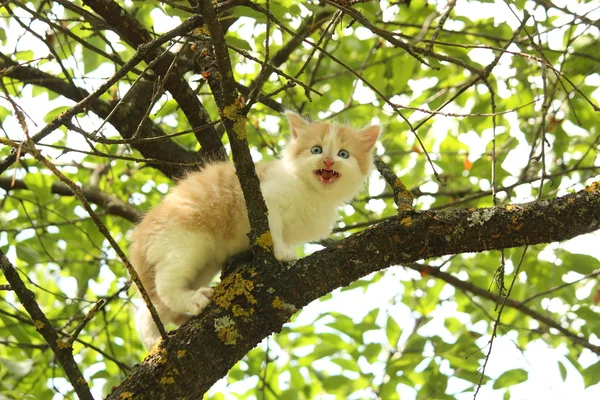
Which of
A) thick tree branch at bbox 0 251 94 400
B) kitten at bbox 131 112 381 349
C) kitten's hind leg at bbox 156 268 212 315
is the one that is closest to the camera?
thick tree branch at bbox 0 251 94 400

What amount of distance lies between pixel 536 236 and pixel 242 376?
375 centimetres

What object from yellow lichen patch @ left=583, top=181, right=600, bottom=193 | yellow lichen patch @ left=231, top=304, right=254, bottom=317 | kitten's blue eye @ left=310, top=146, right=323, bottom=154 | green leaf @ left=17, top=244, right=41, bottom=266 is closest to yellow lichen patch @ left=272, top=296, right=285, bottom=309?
yellow lichen patch @ left=231, top=304, right=254, bottom=317

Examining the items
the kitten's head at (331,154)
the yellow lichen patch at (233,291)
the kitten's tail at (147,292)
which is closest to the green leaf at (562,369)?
the kitten's head at (331,154)

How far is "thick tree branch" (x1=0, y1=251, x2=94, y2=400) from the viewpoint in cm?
268

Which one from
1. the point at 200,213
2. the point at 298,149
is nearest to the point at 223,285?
the point at 200,213

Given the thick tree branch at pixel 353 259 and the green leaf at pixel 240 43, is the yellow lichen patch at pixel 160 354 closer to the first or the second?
the thick tree branch at pixel 353 259

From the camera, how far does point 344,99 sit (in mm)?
6207

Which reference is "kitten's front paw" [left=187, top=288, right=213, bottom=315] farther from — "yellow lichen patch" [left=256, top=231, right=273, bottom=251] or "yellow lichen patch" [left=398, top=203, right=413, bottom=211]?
"yellow lichen patch" [left=398, top=203, right=413, bottom=211]

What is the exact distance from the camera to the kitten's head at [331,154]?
4578mm

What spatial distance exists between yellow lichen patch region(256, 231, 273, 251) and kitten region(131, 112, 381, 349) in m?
0.20

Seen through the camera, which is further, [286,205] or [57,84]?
[57,84]

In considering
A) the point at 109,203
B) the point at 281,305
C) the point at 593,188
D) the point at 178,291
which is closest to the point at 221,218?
the point at 178,291

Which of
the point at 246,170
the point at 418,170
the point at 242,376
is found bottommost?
the point at 246,170

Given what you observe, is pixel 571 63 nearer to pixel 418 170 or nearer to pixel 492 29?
pixel 492 29
